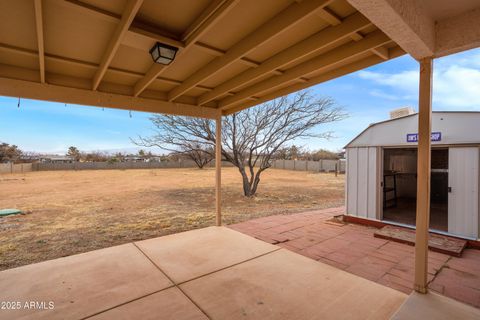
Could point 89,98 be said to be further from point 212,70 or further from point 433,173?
point 433,173

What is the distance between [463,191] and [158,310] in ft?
16.1

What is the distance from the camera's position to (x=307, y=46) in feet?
7.43

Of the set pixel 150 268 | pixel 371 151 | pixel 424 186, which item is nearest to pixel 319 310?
pixel 424 186

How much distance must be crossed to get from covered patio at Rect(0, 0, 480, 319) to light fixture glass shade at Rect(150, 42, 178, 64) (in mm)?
10

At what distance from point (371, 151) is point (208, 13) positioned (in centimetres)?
455

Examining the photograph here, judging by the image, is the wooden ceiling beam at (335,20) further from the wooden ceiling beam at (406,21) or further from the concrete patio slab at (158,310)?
the concrete patio slab at (158,310)

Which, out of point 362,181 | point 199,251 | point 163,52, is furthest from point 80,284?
point 362,181

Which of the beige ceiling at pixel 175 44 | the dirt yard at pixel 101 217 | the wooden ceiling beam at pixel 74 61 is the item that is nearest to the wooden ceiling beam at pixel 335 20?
the beige ceiling at pixel 175 44

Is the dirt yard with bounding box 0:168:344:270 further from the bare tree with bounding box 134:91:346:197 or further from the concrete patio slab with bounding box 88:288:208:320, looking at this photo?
the concrete patio slab with bounding box 88:288:208:320

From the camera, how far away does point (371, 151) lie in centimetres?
500

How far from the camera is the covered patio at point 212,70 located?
179 cm

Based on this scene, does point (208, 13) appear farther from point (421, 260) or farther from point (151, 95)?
point (421, 260)

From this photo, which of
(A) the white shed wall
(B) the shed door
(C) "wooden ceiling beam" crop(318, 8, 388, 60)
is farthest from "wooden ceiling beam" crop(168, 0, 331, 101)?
(B) the shed door

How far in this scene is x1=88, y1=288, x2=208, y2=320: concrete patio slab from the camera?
198 cm
